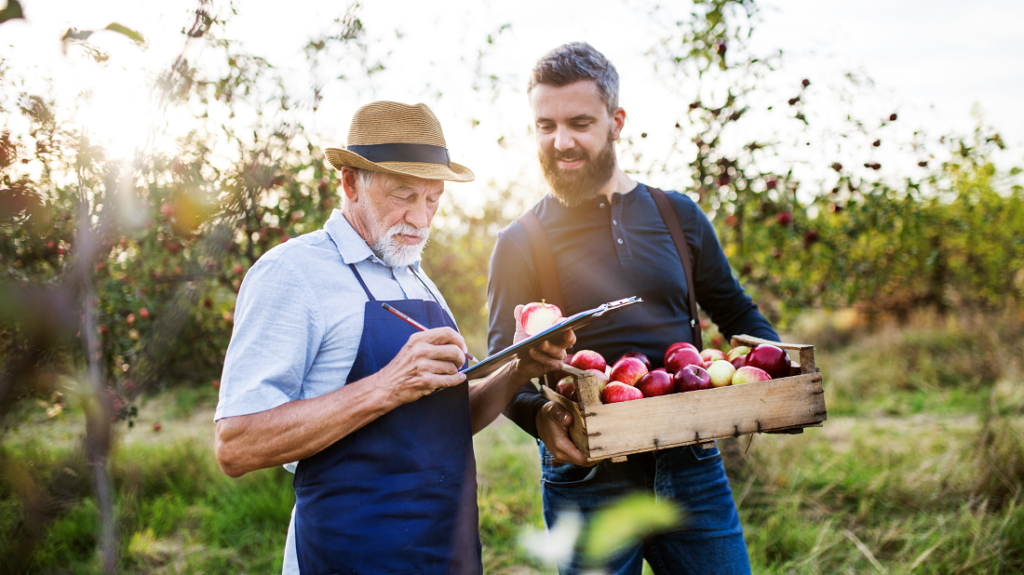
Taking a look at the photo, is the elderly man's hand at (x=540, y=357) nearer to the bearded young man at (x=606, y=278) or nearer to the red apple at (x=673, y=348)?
the bearded young man at (x=606, y=278)

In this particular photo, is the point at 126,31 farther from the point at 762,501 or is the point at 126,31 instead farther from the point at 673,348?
the point at 762,501

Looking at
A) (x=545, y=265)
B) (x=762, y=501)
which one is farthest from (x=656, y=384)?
(x=762, y=501)

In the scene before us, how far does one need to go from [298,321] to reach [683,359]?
1124 millimetres

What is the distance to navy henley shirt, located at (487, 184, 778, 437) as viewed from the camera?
2.03 metres

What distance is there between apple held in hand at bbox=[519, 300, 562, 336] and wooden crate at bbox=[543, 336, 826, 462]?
0.70 feet

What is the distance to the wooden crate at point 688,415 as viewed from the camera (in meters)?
1.50

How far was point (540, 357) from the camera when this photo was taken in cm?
168

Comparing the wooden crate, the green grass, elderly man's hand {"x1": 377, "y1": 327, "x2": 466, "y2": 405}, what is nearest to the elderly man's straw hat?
elderly man's hand {"x1": 377, "y1": 327, "x2": 466, "y2": 405}

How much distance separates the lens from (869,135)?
3383 millimetres

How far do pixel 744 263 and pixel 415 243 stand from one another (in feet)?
10.2

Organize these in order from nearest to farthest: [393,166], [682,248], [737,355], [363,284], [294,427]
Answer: [294,427], [363,284], [393,166], [737,355], [682,248]

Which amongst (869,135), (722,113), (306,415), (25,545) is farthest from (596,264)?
(869,135)

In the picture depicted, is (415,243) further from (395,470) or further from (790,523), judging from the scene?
(790,523)

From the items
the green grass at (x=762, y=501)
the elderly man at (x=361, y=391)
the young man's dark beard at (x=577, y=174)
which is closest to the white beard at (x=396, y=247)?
the elderly man at (x=361, y=391)
